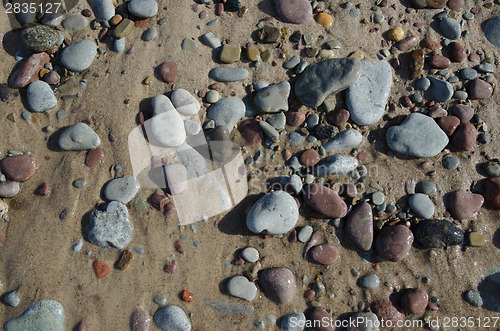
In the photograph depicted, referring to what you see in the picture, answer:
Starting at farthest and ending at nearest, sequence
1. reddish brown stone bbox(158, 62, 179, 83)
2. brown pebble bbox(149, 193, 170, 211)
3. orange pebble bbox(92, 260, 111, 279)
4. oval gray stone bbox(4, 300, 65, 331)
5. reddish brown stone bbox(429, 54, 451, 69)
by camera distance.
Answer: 1. reddish brown stone bbox(429, 54, 451, 69)
2. reddish brown stone bbox(158, 62, 179, 83)
3. brown pebble bbox(149, 193, 170, 211)
4. orange pebble bbox(92, 260, 111, 279)
5. oval gray stone bbox(4, 300, 65, 331)

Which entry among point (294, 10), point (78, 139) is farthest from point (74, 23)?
point (294, 10)

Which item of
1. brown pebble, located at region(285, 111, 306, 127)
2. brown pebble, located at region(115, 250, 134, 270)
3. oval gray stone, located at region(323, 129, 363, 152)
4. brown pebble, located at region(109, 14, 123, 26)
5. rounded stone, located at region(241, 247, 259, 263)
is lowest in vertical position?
brown pebble, located at region(115, 250, 134, 270)

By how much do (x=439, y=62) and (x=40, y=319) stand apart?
132 inches

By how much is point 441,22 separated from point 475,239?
172 centimetres

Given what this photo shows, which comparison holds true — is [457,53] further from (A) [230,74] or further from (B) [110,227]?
(B) [110,227]

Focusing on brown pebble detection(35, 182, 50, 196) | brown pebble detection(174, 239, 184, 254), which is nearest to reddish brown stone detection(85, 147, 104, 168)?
brown pebble detection(35, 182, 50, 196)

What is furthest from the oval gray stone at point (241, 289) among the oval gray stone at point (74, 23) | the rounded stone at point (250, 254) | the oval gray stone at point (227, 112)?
the oval gray stone at point (74, 23)

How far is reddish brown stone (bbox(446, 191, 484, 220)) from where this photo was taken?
2.64 m

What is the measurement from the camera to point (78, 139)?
8.62ft

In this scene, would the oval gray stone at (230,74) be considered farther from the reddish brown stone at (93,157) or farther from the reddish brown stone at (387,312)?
the reddish brown stone at (387,312)

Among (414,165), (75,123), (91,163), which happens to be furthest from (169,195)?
(414,165)

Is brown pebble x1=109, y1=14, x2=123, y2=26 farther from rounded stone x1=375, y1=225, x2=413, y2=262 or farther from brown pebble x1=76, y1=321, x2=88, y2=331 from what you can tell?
rounded stone x1=375, y1=225, x2=413, y2=262

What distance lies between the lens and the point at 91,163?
263 centimetres

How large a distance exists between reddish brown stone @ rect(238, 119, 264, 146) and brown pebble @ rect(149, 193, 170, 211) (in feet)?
2.32
